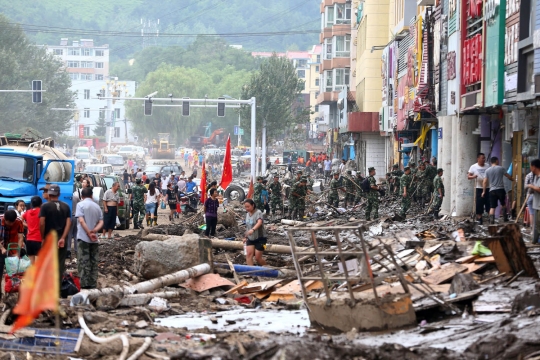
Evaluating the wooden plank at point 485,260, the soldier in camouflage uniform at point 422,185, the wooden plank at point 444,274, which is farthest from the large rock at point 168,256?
the soldier in camouflage uniform at point 422,185

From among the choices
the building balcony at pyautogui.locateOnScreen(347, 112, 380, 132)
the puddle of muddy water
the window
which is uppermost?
the window

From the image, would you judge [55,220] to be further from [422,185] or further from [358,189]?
[358,189]

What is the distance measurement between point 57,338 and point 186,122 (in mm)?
129619

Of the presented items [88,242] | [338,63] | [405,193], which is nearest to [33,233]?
[88,242]

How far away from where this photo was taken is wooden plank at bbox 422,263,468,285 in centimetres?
1241

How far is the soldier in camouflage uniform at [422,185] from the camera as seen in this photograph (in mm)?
27703

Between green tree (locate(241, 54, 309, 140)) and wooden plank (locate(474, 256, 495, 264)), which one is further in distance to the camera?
green tree (locate(241, 54, 309, 140))

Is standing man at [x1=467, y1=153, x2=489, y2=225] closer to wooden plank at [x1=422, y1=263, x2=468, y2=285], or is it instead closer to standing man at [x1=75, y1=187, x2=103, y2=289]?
wooden plank at [x1=422, y1=263, x2=468, y2=285]

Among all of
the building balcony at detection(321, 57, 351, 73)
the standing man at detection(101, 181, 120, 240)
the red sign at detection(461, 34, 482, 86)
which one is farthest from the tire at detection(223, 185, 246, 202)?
the building balcony at detection(321, 57, 351, 73)

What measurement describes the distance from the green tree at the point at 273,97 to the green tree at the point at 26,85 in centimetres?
1838

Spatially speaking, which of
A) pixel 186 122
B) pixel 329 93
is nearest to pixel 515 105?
pixel 329 93

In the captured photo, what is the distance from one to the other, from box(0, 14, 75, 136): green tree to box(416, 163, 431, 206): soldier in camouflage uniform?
197 feet

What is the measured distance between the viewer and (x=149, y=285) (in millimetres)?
13242

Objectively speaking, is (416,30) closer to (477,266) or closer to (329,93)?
(477,266)
